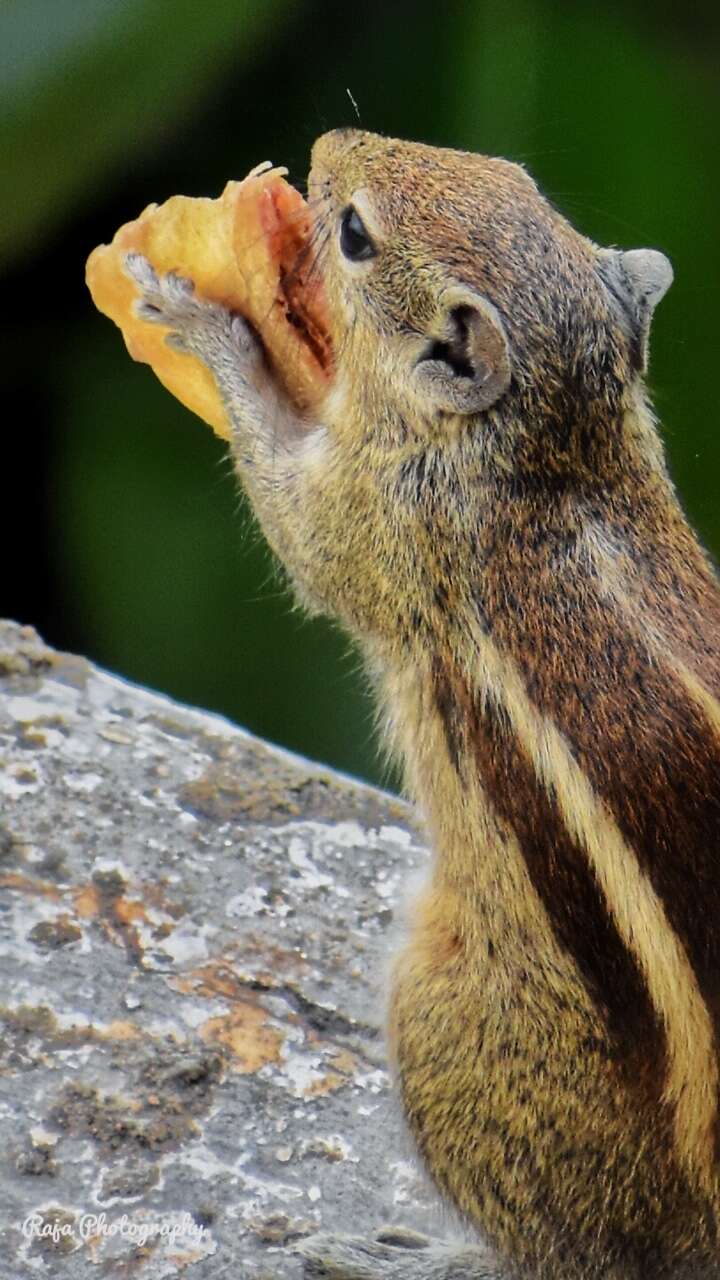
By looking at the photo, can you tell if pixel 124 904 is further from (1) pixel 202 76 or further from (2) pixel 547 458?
(1) pixel 202 76

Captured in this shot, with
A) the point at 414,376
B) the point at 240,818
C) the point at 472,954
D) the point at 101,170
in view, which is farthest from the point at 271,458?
the point at 101,170

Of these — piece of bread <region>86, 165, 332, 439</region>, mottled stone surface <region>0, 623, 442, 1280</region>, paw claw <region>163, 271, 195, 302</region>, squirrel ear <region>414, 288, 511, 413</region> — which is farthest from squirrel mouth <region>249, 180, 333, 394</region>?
mottled stone surface <region>0, 623, 442, 1280</region>

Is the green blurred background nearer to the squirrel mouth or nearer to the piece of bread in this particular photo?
the piece of bread

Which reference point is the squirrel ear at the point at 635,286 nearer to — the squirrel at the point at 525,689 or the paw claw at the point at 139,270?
the squirrel at the point at 525,689

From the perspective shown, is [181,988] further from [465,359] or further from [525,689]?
[465,359]

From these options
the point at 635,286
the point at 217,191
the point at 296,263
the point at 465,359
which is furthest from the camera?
the point at 217,191

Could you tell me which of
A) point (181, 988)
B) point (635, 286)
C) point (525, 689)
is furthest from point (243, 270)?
point (181, 988)

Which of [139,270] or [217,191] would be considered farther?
[217,191]
